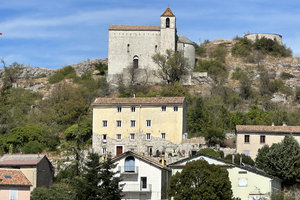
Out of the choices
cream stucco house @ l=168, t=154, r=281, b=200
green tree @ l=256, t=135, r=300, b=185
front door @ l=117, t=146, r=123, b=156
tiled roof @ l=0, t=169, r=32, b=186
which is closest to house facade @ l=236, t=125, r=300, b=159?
green tree @ l=256, t=135, r=300, b=185

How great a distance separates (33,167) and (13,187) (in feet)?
16.7

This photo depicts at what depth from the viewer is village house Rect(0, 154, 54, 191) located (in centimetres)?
4659

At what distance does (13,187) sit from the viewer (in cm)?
4175

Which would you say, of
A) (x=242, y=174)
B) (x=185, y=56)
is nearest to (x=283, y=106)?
(x=185, y=56)

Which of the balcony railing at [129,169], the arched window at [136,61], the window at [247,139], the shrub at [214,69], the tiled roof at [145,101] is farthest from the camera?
the shrub at [214,69]

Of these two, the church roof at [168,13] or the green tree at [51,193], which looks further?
the church roof at [168,13]

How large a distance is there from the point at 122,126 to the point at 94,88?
23.5 metres

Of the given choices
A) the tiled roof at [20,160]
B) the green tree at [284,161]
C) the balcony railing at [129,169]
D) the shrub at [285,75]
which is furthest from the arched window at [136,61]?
the balcony railing at [129,169]

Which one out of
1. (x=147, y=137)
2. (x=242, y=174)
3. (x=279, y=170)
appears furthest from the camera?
(x=147, y=137)

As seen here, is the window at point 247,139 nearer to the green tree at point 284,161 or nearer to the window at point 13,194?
the green tree at point 284,161

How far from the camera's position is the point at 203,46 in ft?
343

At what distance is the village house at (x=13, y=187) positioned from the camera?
41500mm

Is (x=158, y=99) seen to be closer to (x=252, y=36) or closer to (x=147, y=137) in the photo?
(x=147, y=137)

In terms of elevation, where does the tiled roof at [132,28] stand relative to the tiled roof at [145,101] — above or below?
above
